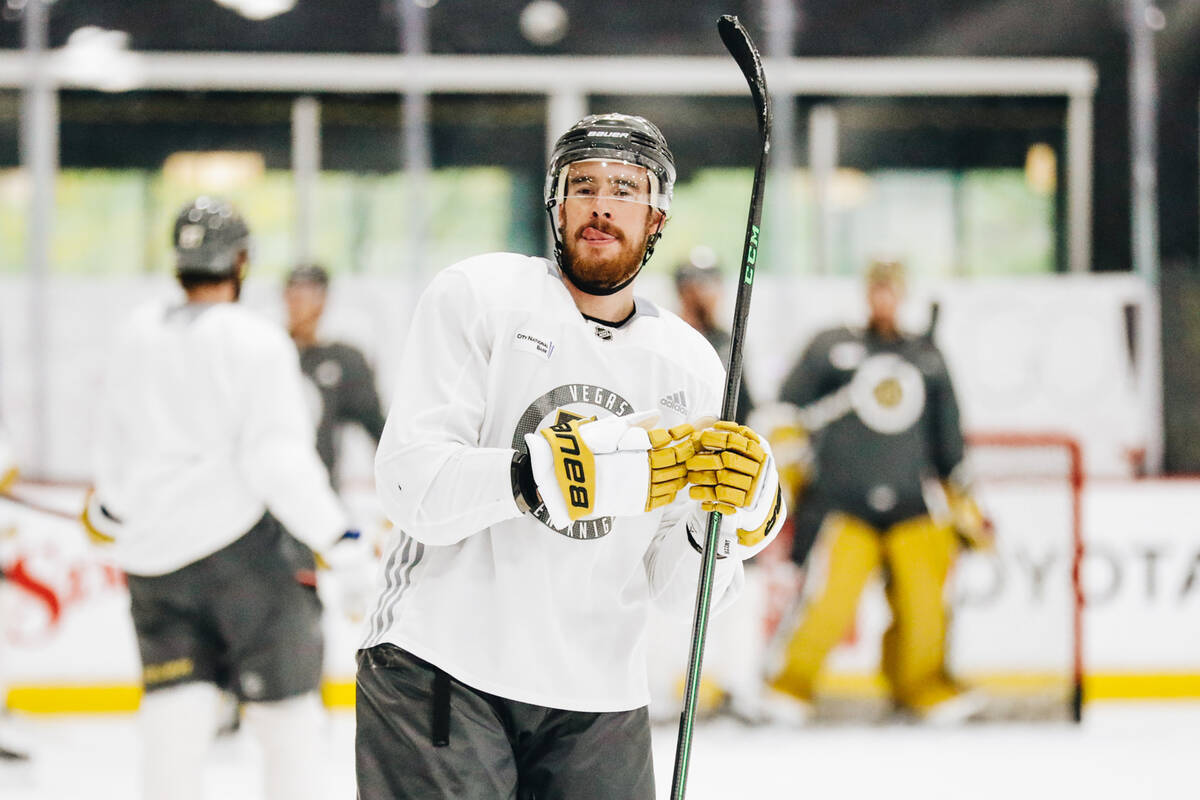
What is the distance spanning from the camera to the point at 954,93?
5480mm

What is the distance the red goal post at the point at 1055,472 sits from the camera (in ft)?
14.9

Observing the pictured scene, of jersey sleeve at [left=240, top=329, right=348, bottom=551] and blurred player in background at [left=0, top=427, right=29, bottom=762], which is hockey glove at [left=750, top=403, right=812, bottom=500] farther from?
jersey sleeve at [left=240, top=329, right=348, bottom=551]

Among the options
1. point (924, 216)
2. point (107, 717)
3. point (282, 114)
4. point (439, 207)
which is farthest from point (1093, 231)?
point (107, 717)

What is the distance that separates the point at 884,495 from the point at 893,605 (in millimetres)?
361

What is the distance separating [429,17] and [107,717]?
2.78m

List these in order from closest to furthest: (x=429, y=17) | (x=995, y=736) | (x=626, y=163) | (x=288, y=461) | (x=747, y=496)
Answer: (x=747, y=496) → (x=626, y=163) → (x=288, y=461) → (x=995, y=736) → (x=429, y=17)

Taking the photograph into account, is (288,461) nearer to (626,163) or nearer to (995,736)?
(626,163)

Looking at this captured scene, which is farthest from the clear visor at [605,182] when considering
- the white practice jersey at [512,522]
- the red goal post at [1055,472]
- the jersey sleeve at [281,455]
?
the red goal post at [1055,472]

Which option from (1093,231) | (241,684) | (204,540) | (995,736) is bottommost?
(995,736)

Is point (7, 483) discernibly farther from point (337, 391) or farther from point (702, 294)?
point (702, 294)

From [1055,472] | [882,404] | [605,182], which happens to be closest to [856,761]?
[882,404]

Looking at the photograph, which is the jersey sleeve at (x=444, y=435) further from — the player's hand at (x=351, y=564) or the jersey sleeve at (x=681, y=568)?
the player's hand at (x=351, y=564)

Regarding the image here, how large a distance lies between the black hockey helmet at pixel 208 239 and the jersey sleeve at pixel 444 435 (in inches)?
37.6

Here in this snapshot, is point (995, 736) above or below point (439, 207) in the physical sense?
below
